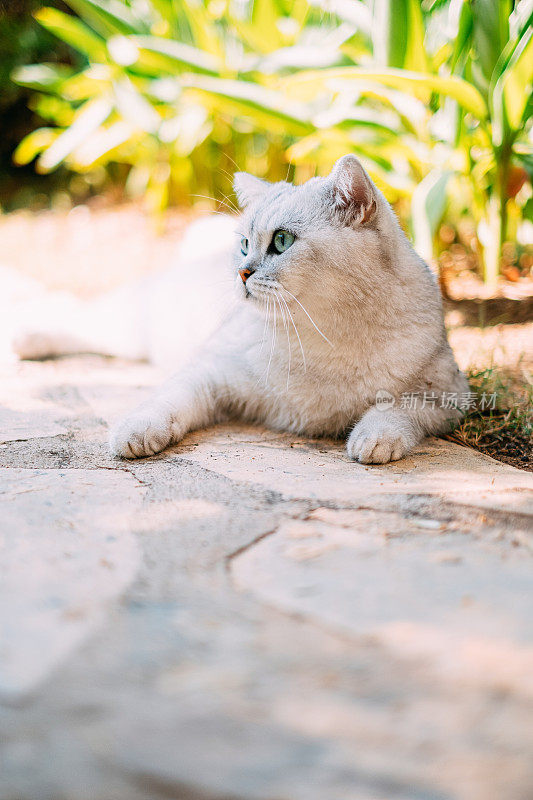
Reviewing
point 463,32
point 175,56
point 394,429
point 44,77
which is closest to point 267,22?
point 175,56

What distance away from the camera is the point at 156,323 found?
268 cm

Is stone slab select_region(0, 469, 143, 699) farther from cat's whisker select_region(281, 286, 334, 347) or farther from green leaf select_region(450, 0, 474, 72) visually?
green leaf select_region(450, 0, 474, 72)

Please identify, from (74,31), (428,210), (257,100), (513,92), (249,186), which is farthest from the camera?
(74,31)

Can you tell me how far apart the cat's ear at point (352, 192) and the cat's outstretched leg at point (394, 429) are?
0.50 m

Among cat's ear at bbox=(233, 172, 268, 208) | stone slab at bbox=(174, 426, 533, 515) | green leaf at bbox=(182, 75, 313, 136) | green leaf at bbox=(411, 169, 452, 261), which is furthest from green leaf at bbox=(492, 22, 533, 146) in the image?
stone slab at bbox=(174, 426, 533, 515)

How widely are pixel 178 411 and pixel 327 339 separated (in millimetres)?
430

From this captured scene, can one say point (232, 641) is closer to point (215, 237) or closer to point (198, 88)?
point (215, 237)

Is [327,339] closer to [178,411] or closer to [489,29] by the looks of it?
[178,411]

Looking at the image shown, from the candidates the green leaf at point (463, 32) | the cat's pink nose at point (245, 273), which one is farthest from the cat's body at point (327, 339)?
the green leaf at point (463, 32)

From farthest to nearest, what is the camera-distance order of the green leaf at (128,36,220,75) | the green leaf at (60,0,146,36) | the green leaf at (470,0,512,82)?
1. the green leaf at (60,0,146,36)
2. the green leaf at (128,36,220,75)
3. the green leaf at (470,0,512,82)

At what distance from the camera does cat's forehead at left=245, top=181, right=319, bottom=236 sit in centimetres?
168

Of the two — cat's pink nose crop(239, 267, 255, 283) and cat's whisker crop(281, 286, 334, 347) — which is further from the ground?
cat's pink nose crop(239, 267, 255, 283)

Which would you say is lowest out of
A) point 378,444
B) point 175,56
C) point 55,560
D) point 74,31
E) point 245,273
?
point 55,560

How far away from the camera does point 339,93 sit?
311 centimetres
